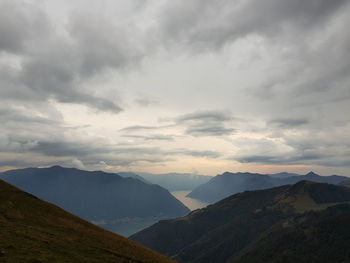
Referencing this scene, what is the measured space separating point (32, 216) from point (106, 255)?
2521 centimetres

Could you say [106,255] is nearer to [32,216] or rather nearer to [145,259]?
[145,259]

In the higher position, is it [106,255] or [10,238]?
[10,238]

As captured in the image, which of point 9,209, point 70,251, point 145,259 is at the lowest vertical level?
point 145,259

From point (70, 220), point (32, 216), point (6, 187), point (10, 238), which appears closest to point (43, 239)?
point (10, 238)

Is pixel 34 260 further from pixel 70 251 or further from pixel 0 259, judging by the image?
pixel 70 251

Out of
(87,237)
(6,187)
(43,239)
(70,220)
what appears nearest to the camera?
(43,239)

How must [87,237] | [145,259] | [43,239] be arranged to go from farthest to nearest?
[87,237] → [145,259] → [43,239]

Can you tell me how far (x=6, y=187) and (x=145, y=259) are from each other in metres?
48.6

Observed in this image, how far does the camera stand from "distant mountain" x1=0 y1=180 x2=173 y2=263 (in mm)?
38744

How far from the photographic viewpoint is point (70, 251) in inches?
1756

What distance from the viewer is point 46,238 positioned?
47906 millimetres

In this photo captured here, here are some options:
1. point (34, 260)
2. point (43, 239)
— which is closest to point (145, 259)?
point (43, 239)

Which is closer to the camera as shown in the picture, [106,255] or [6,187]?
[106,255]

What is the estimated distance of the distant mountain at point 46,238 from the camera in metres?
38.7
